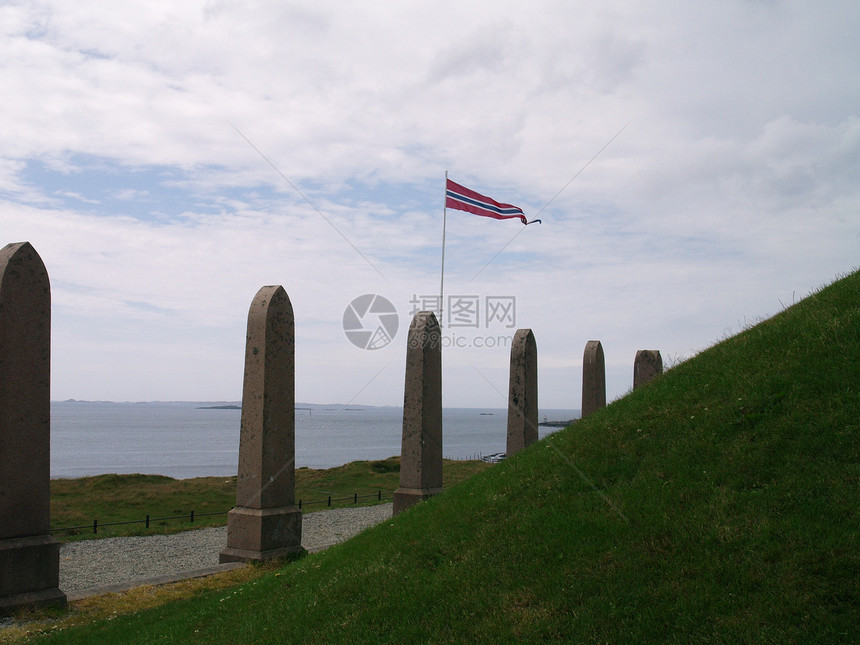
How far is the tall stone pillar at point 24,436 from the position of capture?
8773 millimetres

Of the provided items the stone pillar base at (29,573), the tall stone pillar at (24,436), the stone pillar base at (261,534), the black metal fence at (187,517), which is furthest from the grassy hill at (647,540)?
the black metal fence at (187,517)

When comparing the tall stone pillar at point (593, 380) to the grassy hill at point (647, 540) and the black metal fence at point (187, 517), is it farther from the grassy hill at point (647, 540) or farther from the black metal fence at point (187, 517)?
the grassy hill at point (647, 540)

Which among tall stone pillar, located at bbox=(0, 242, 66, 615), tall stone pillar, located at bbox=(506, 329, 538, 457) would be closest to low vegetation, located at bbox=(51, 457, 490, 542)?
tall stone pillar, located at bbox=(506, 329, 538, 457)

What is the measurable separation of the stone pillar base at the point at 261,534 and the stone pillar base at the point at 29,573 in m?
2.87

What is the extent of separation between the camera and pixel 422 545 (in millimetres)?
7406

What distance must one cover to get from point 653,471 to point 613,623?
2.12m

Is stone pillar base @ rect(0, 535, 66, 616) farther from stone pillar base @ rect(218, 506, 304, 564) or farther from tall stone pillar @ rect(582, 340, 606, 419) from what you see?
tall stone pillar @ rect(582, 340, 606, 419)

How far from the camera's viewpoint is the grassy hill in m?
4.99

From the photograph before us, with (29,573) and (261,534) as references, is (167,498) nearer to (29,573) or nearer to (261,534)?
(261,534)

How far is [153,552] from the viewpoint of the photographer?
1568 centimetres

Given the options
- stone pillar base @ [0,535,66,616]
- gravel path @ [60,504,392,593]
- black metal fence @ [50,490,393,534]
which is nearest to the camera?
stone pillar base @ [0,535,66,616]

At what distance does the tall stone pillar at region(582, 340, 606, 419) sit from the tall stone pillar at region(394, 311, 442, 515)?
6.69m

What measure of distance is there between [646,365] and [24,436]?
1803 cm

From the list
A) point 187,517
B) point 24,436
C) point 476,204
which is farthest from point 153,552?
point 476,204
